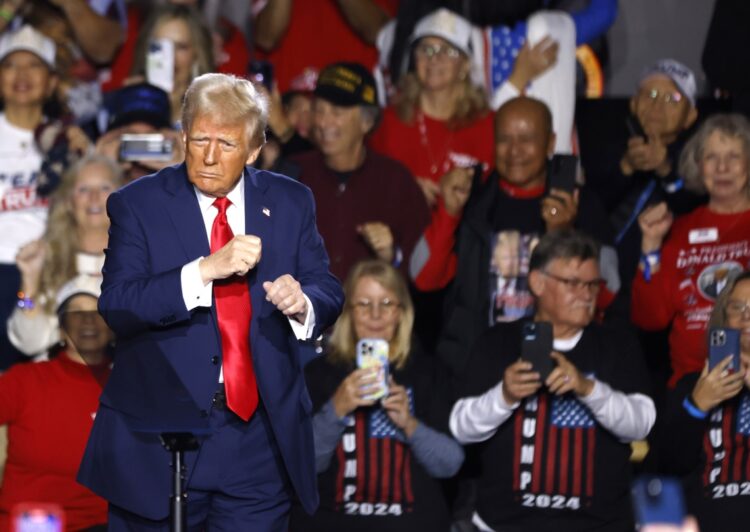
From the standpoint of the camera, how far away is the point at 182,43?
6152mm

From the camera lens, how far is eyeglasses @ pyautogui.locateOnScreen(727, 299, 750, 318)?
15.5 ft

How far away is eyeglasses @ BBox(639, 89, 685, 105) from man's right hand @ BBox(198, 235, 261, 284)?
11.2 ft

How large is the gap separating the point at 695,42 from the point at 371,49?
1.58 meters

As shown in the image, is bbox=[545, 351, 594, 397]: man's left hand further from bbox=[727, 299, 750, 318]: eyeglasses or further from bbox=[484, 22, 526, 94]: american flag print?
bbox=[484, 22, 526, 94]: american flag print

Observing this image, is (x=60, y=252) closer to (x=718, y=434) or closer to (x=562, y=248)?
(x=562, y=248)

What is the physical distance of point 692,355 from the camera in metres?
5.32

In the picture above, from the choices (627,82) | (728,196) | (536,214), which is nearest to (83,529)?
(536,214)

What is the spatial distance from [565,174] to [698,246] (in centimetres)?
58

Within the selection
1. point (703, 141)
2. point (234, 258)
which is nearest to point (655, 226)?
point (703, 141)

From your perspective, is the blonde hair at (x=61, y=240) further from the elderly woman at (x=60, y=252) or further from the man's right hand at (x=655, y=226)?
the man's right hand at (x=655, y=226)

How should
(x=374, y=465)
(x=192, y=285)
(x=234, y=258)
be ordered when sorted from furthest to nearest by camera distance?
1. (x=374, y=465)
2. (x=192, y=285)
3. (x=234, y=258)

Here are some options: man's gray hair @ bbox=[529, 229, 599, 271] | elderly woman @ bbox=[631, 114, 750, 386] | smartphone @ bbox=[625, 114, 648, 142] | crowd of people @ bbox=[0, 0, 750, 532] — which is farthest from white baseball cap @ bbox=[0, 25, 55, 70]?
elderly woman @ bbox=[631, 114, 750, 386]

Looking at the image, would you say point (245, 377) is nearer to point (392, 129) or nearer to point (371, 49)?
point (392, 129)

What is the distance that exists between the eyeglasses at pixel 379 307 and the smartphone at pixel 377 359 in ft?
0.96
